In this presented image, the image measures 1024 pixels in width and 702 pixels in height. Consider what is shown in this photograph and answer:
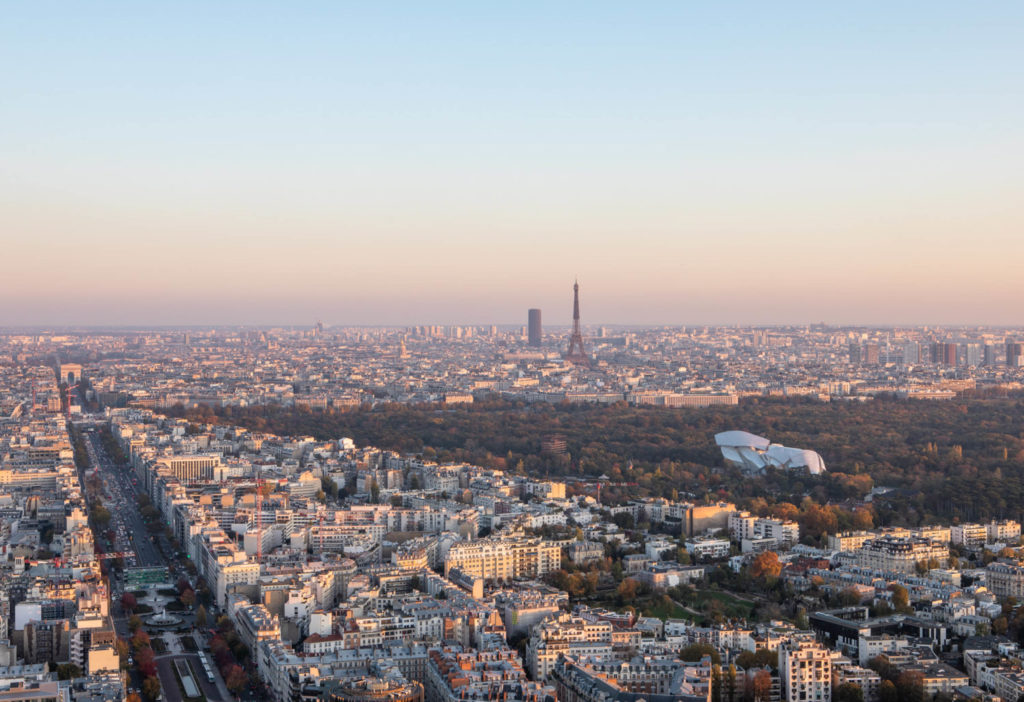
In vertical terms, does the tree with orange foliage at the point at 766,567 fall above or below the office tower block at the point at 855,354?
below

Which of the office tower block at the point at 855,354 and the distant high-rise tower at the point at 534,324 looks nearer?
the office tower block at the point at 855,354

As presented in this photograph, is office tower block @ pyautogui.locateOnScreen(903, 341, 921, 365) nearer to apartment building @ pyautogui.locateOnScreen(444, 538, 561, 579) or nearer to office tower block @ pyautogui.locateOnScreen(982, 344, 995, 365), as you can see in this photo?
office tower block @ pyautogui.locateOnScreen(982, 344, 995, 365)

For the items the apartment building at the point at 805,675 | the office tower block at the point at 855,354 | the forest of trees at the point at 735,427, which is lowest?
the apartment building at the point at 805,675

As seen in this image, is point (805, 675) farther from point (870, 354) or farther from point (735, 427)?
point (870, 354)

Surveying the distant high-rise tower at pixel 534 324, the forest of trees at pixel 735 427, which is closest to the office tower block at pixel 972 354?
the forest of trees at pixel 735 427

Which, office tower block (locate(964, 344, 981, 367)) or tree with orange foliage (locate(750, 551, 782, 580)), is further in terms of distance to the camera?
office tower block (locate(964, 344, 981, 367))

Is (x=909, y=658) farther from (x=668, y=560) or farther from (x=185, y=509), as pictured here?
(x=185, y=509)

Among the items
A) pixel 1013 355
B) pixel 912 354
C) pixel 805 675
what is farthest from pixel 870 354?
pixel 805 675

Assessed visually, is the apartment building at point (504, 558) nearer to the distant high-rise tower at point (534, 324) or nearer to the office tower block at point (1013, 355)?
the office tower block at point (1013, 355)

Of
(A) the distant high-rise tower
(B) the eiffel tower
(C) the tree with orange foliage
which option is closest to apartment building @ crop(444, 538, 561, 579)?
(C) the tree with orange foliage
